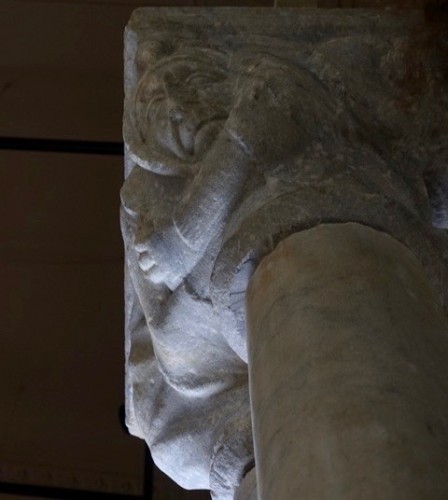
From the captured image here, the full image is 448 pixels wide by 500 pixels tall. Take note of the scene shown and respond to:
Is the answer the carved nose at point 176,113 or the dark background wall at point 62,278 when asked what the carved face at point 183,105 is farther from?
the dark background wall at point 62,278

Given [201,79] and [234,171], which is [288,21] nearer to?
[201,79]

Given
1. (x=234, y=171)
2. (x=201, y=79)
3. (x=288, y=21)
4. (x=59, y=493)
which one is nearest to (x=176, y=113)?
(x=201, y=79)

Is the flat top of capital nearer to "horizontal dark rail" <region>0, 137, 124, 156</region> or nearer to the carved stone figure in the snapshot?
the carved stone figure

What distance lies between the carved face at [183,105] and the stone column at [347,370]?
1.54 feet

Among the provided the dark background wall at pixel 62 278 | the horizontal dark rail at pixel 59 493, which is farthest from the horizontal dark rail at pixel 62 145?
the horizontal dark rail at pixel 59 493

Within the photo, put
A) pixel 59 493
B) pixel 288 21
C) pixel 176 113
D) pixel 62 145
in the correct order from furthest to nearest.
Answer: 1. pixel 59 493
2. pixel 62 145
3. pixel 288 21
4. pixel 176 113

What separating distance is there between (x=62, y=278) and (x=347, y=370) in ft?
15.2

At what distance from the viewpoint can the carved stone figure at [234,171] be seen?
2.16 metres

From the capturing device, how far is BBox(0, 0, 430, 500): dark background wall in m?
5.53

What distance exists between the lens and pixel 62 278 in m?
6.21

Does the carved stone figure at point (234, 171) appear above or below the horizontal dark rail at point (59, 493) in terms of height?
above

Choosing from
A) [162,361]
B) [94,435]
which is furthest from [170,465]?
[94,435]

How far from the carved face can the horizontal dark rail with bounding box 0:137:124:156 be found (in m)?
2.53

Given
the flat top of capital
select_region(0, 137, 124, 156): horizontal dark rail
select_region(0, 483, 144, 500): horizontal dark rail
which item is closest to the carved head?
the flat top of capital
